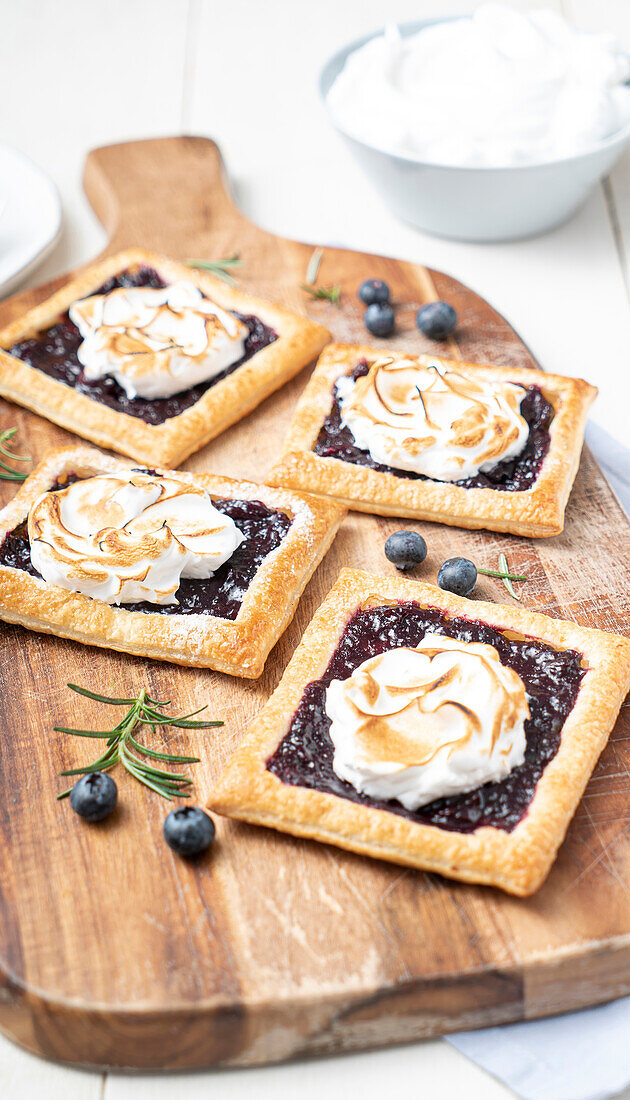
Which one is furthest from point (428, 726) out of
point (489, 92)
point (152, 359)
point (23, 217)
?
point (23, 217)

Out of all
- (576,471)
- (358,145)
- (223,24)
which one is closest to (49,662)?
(576,471)

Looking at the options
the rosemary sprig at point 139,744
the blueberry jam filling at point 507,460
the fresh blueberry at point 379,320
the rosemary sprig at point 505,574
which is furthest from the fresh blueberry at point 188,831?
the fresh blueberry at point 379,320

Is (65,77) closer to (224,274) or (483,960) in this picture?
(224,274)

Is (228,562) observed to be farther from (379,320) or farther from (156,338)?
(379,320)

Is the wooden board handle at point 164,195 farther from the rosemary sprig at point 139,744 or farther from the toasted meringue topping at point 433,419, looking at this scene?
the rosemary sprig at point 139,744

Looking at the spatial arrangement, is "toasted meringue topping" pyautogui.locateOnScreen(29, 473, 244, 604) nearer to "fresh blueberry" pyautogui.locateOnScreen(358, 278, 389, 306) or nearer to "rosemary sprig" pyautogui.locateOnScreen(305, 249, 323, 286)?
"fresh blueberry" pyautogui.locateOnScreen(358, 278, 389, 306)

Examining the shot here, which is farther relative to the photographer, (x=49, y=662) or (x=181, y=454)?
(x=181, y=454)

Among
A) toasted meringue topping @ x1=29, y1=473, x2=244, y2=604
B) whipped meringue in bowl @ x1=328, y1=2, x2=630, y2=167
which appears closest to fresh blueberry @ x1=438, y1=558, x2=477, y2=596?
toasted meringue topping @ x1=29, y1=473, x2=244, y2=604
